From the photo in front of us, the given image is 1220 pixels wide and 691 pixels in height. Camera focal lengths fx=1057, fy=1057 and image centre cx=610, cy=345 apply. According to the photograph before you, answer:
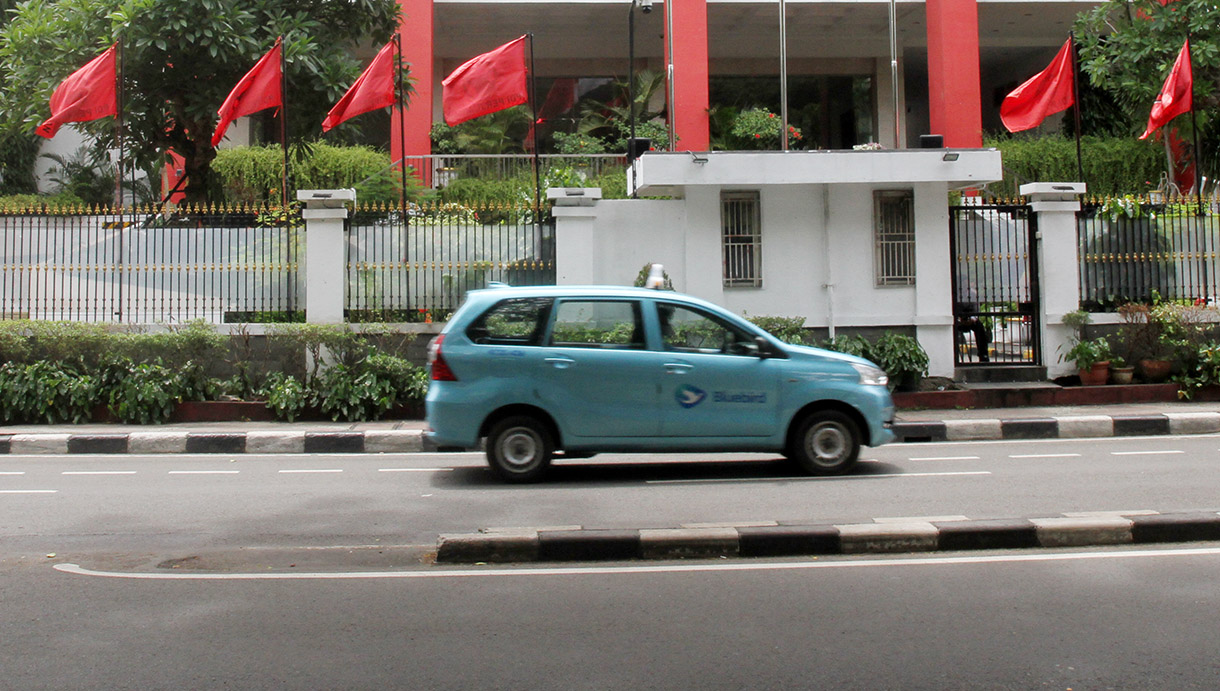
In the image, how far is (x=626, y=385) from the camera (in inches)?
333

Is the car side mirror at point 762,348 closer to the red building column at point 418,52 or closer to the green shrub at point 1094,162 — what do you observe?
the red building column at point 418,52

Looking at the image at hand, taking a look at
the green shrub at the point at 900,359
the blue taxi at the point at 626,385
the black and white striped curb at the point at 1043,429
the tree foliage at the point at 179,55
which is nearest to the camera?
the blue taxi at the point at 626,385

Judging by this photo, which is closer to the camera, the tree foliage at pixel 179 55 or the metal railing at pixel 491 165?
the tree foliage at pixel 179 55

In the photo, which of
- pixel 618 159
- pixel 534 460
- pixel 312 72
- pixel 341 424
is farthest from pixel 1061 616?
pixel 618 159

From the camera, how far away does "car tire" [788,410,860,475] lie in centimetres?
877

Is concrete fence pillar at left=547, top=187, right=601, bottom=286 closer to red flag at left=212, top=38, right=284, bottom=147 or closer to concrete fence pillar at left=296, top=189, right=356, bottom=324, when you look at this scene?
concrete fence pillar at left=296, top=189, right=356, bottom=324

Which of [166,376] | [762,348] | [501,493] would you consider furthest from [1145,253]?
[166,376]

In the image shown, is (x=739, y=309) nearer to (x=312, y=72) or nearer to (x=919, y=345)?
(x=919, y=345)

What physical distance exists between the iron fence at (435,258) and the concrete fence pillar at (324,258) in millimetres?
202

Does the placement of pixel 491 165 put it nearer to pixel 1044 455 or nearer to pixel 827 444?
pixel 1044 455

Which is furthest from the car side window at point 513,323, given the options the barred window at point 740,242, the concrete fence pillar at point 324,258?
the barred window at point 740,242

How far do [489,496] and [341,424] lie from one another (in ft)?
15.6

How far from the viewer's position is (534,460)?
8.55 metres

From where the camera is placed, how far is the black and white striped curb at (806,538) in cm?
607
